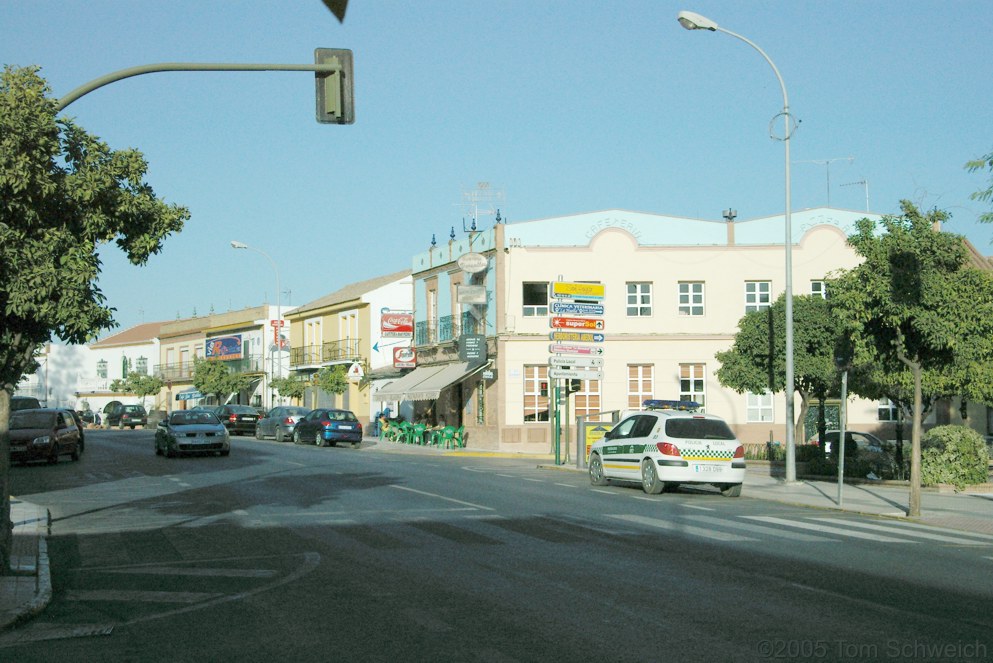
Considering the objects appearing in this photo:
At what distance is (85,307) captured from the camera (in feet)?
37.9

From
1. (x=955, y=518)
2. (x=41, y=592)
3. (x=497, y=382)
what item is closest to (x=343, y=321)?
(x=497, y=382)

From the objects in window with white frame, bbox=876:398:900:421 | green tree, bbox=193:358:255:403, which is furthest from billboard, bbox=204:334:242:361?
window with white frame, bbox=876:398:900:421

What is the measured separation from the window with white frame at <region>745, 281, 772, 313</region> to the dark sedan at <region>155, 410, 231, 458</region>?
2122 centimetres

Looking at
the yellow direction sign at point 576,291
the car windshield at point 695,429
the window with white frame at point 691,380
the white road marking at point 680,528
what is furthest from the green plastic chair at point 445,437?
the white road marking at point 680,528

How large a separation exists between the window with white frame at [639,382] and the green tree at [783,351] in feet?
35.0

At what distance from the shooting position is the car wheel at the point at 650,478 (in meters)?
20.9

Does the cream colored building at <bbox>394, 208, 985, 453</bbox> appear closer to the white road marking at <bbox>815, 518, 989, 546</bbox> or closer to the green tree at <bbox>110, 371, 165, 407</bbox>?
the white road marking at <bbox>815, 518, 989, 546</bbox>

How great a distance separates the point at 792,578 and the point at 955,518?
7851mm

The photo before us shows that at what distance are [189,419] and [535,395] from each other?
14.2 metres

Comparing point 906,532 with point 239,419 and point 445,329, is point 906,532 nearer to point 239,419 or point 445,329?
point 445,329

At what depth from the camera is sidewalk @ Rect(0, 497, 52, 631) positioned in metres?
9.05

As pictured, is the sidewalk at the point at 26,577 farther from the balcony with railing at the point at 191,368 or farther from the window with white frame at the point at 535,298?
the balcony with railing at the point at 191,368

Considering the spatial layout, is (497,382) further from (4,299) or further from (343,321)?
(4,299)

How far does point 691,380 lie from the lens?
43000mm
